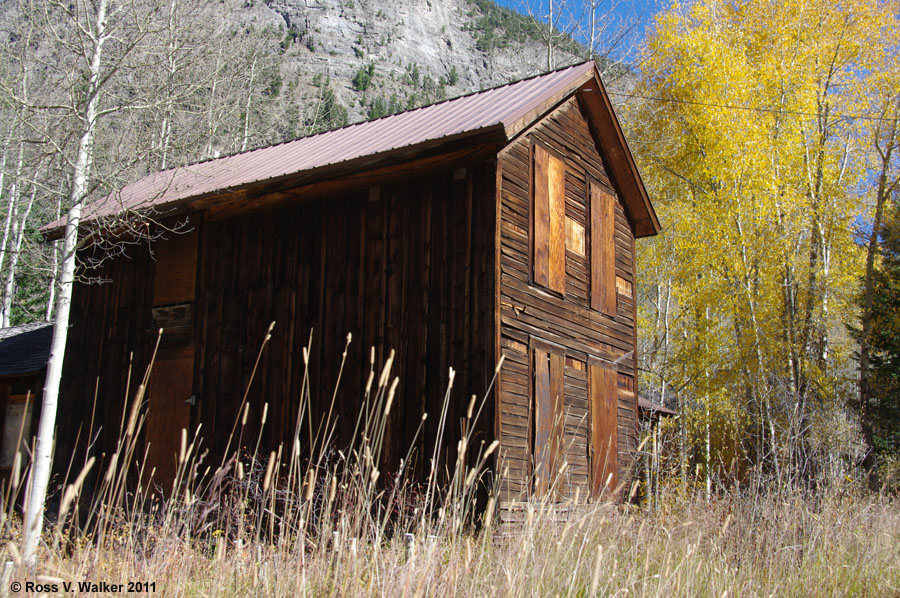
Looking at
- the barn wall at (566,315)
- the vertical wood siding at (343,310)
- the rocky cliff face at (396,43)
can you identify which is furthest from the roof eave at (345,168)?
the rocky cliff face at (396,43)

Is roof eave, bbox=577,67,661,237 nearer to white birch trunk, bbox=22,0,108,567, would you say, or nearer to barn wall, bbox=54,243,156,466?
white birch trunk, bbox=22,0,108,567

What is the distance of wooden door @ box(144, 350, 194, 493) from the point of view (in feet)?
37.8

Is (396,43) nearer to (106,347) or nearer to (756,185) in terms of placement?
(756,185)

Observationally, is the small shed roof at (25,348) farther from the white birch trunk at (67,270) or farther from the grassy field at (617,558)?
the grassy field at (617,558)

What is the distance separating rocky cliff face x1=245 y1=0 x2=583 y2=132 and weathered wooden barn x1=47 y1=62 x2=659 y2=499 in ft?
288

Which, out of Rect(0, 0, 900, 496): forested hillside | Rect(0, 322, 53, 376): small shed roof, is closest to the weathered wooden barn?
Rect(0, 322, 53, 376): small shed roof

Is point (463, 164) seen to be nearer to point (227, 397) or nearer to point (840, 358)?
point (227, 397)

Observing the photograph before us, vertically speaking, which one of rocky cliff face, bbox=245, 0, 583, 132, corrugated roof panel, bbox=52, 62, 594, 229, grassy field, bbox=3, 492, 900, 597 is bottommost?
grassy field, bbox=3, 492, 900, 597

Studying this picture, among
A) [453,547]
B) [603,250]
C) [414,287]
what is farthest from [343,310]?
[453,547]

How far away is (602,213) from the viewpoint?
12.7 m

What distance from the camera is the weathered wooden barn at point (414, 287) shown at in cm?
966

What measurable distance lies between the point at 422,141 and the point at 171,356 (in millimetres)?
5454

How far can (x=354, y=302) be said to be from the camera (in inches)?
415

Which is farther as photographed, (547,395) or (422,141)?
(547,395)
